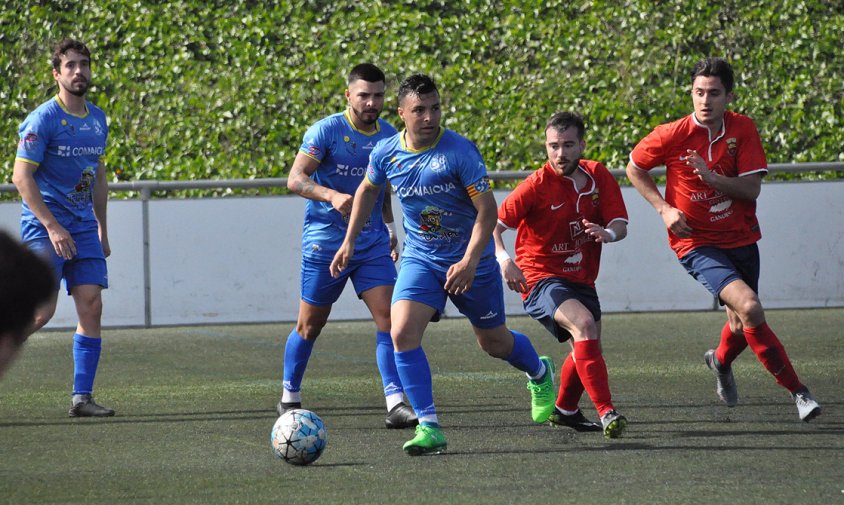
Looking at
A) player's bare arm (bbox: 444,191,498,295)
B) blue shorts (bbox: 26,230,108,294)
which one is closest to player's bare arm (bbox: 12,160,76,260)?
blue shorts (bbox: 26,230,108,294)

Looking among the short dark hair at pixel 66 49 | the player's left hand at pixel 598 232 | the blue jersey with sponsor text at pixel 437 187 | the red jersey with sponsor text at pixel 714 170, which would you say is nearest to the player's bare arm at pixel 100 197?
the short dark hair at pixel 66 49

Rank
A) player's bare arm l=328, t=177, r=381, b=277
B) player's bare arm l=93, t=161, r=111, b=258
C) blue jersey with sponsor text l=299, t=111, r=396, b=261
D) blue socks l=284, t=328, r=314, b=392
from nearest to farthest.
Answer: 1. player's bare arm l=328, t=177, r=381, b=277
2. blue jersey with sponsor text l=299, t=111, r=396, b=261
3. blue socks l=284, t=328, r=314, b=392
4. player's bare arm l=93, t=161, r=111, b=258

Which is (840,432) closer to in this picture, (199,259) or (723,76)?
(723,76)

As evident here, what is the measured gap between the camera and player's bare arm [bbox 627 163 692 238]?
22.9 feet

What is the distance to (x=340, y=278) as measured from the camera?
7520mm

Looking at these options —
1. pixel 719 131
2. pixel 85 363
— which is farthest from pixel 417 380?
pixel 85 363

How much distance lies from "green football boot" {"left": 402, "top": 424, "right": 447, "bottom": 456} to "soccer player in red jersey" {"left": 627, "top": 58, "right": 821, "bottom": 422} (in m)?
1.85

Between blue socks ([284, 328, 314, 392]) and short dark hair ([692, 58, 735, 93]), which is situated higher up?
short dark hair ([692, 58, 735, 93])

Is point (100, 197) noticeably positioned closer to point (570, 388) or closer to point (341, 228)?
point (341, 228)

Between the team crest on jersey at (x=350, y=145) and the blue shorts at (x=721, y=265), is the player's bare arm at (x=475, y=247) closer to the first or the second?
the team crest on jersey at (x=350, y=145)

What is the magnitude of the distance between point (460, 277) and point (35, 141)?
9.48 feet

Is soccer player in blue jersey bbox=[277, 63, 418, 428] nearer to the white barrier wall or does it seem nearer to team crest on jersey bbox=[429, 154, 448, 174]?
team crest on jersey bbox=[429, 154, 448, 174]

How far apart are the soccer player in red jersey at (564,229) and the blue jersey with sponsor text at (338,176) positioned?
3.33 feet

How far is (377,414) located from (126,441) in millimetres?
1505
